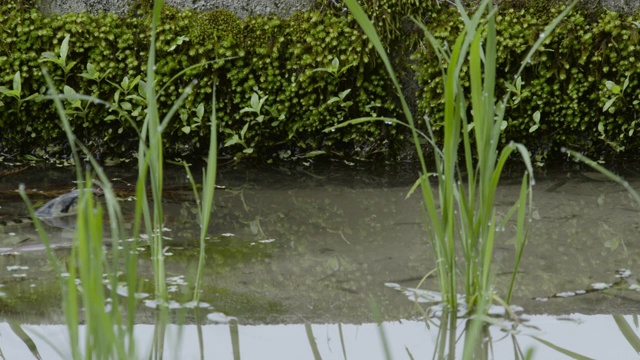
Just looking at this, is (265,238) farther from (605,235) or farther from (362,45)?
(362,45)

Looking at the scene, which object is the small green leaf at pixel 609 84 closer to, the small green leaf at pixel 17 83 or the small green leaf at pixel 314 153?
the small green leaf at pixel 314 153

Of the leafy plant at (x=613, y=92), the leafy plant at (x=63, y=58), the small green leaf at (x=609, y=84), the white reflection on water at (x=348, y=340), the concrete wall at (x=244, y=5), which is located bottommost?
the white reflection on water at (x=348, y=340)

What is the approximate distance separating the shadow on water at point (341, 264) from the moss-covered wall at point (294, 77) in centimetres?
55

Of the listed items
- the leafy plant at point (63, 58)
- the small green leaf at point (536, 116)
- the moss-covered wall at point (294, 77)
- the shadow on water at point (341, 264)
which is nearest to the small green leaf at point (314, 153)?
the moss-covered wall at point (294, 77)

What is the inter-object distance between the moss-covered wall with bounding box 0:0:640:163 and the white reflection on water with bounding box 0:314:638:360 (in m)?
2.23

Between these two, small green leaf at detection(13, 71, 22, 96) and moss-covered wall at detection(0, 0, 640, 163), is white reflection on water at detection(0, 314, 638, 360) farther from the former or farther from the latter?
small green leaf at detection(13, 71, 22, 96)

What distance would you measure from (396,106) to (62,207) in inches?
74.3

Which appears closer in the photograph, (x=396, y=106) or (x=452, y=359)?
(x=452, y=359)

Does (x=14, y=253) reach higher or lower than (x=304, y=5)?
lower

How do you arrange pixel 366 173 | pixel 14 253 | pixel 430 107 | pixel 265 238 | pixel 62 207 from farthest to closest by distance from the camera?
pixel 430 107
pixel 366 173
pixel 62 207
pixel 265 238
pixel 14 253

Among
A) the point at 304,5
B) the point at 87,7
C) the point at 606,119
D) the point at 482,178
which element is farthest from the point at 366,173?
the point at 482,178

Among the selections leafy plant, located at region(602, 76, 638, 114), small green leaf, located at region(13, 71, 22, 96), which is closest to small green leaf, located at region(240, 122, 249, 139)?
small green leaf, located at region(13, 71, 22, 96)

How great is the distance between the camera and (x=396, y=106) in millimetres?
4543

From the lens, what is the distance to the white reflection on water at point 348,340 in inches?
82.0
